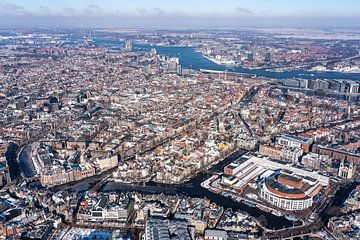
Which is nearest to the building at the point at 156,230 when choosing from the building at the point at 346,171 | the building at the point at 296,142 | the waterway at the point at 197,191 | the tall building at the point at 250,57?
the waterway at the point at 197,191

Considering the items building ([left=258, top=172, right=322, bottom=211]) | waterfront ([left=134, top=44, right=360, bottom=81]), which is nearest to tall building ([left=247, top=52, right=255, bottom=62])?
waterfront ([left=134, top=44, right=360, bottom=81])

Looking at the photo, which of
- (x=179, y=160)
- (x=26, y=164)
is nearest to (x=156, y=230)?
(x=179, y=160)

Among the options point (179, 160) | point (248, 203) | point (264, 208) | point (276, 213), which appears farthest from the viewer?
point (179, 160)

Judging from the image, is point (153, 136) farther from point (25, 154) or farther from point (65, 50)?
point (65, 50)

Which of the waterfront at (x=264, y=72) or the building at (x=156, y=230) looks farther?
the waterfront at (x=264, y=72)

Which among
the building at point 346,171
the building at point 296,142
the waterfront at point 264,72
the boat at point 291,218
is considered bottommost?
the boat at point 291,218

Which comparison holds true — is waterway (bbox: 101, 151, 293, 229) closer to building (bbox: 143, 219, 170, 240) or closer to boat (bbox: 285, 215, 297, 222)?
boat (bbox: 285, 215, 297, 222)

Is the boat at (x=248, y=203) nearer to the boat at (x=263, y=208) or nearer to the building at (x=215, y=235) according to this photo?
the boat at (x=263, y=208)

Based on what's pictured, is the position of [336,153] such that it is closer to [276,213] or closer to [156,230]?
[276,213]
